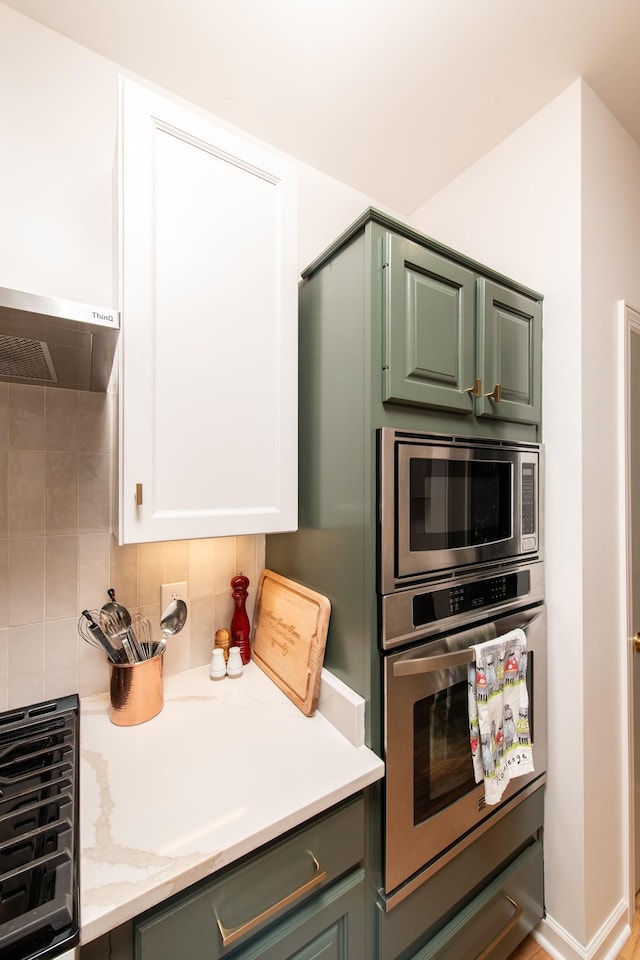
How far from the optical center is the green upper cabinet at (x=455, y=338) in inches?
38.5

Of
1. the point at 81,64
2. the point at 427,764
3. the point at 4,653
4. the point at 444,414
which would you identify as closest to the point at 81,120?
the point at 81,64

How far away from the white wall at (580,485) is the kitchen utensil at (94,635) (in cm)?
129

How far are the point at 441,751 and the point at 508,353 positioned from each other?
1118 millimetres

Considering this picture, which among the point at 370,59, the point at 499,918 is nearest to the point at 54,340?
the point at 370,59

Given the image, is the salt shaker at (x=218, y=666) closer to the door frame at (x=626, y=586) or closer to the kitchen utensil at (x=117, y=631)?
the kitchen utensil at (x=117, y=631)

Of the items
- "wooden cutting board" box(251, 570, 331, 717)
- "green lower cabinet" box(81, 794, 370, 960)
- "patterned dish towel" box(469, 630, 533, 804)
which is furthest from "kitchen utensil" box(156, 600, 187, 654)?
"patterned dish towel" box(469, 630, 533, 804)

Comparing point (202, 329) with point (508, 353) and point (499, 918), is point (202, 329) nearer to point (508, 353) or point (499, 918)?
point (508, 353)

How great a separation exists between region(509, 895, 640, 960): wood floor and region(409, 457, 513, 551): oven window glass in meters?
1.31

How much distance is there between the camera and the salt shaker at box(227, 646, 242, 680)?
1288mm

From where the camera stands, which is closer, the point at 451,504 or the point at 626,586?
the point at 451,504

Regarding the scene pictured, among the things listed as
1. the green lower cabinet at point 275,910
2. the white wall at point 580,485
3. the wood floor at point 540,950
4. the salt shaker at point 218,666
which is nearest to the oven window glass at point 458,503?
the white wall at point 580,485

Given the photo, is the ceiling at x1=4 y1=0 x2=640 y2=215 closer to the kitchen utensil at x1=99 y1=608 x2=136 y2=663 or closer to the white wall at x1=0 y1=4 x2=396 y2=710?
the white wall at x1=0 y1=4 x2=396 y2=710

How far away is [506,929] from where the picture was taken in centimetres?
118

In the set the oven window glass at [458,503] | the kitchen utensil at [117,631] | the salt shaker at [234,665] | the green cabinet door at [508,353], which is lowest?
the salt shaker at [234,665]
